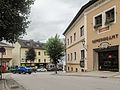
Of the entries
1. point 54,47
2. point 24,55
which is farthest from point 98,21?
point 24,55

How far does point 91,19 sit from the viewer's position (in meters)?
20.1

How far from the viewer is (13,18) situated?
38.5 ft

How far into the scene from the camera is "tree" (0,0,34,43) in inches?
438

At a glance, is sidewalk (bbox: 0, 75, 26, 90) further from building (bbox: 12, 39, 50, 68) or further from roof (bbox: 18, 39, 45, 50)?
roof (bbox: 18, 39, 45, 50)

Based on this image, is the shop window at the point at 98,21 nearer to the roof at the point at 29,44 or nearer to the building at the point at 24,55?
the building at the point at 24,55

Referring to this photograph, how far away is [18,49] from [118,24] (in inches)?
1937

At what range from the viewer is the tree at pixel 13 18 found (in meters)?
11.1

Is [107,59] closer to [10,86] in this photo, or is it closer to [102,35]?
[102,35]

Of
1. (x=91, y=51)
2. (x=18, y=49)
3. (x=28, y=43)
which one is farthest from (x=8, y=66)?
(x=91, y=51)

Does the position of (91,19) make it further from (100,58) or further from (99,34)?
(100,58)

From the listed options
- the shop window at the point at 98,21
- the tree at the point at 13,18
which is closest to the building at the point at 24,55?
the shop window at the point at 98,21

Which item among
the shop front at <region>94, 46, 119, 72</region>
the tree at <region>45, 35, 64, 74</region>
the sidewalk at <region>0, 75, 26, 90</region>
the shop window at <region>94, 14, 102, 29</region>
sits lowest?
the sidewalk at <region>0, 75, 26, 90</region>

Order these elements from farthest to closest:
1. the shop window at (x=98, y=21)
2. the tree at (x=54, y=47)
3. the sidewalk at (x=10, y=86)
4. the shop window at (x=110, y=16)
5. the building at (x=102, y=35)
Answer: the tree at (x=54, y=47), the shop window at (x=98, y=21), the shop window at (x=110, y=16), the building at (x=102, y=35), the sidewalk at (x=10, y=86)

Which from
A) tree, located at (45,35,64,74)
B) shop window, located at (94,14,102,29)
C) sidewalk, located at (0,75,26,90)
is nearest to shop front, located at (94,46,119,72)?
shop window, located at (94,14,102,29)
